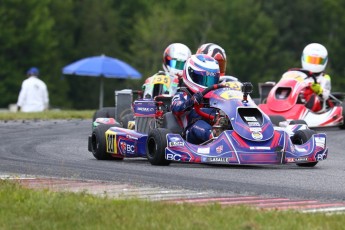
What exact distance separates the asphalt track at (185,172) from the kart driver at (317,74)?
13.8 feet

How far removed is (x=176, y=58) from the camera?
1955cm

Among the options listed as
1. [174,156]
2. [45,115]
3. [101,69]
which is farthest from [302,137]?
[101,69]

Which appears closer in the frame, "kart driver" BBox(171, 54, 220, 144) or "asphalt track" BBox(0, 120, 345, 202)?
"asphalt track" BBox(0, 120, 345, 202)

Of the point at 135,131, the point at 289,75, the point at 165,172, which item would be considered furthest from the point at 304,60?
the point at 165,172

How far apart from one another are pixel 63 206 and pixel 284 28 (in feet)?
263

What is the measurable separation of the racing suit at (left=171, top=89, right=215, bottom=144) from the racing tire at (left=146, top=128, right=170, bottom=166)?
441mm

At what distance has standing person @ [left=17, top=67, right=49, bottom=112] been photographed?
Result: 27781 mm

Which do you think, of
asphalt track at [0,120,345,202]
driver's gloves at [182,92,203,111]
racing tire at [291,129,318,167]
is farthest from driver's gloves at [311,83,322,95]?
driver's gloves at [182,92,203,111]

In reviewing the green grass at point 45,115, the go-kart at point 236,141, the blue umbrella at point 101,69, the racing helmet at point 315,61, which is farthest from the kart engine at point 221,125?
the blue umbrella at point 101,69

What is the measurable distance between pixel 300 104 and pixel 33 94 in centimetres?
807

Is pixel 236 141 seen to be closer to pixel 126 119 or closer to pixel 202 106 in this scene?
pixel 202 106

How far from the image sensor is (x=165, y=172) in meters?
12.7

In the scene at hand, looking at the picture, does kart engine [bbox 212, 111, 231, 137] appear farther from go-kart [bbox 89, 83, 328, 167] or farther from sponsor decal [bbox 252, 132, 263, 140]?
sponsor decal [bbox 252, 132, 263, 140]

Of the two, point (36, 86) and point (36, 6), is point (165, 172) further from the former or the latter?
point (36, 6)
